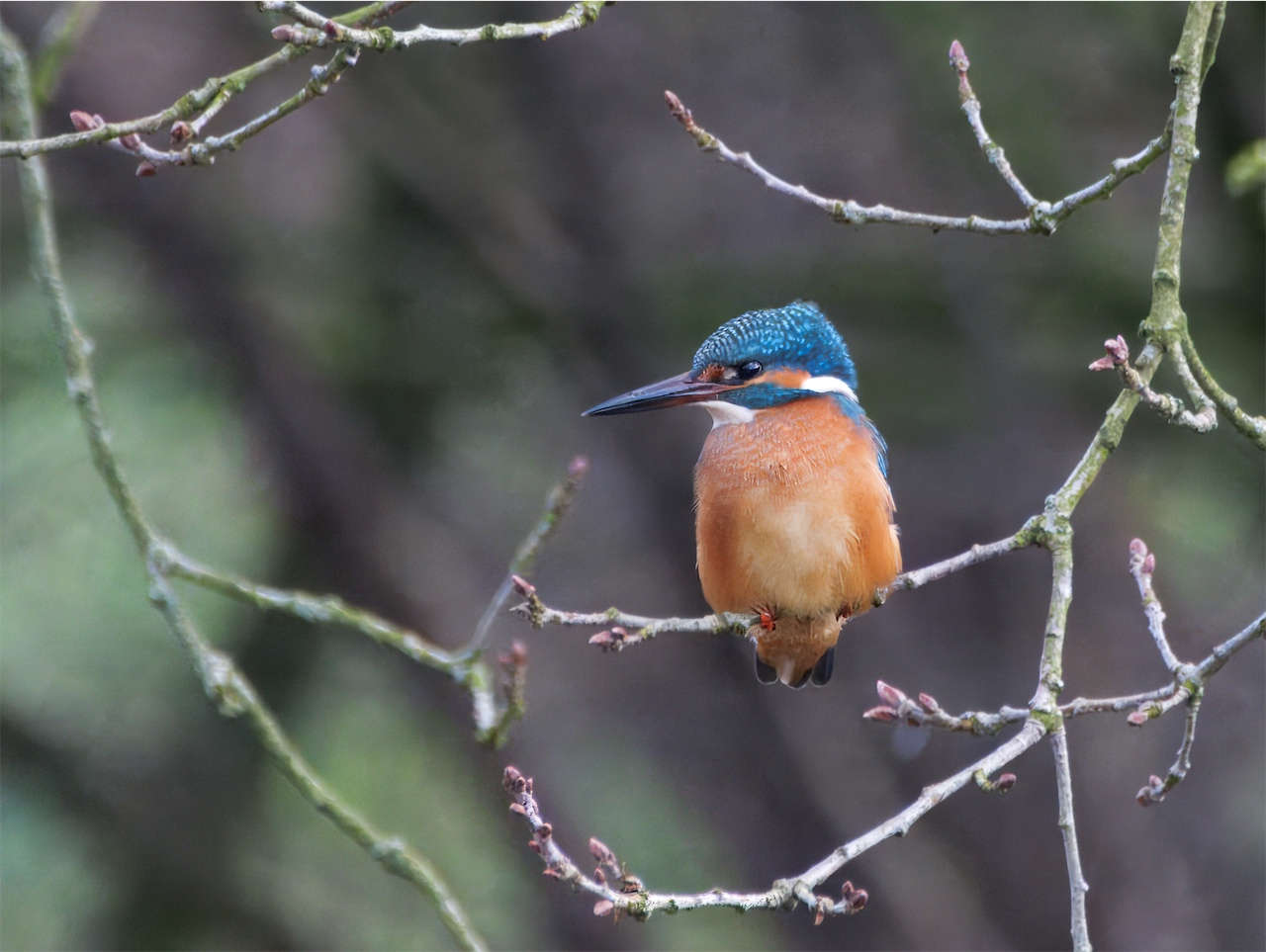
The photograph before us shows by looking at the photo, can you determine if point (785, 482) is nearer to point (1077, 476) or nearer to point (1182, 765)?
point (1077, 476)

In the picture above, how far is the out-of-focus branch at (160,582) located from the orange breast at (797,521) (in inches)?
38.1

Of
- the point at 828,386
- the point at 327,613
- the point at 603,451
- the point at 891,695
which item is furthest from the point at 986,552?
the point at 603,451

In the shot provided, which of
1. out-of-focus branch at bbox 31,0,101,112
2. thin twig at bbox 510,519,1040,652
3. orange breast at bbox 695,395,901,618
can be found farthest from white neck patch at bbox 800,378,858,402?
out-of-focus branch at bbox 31,0,101,112

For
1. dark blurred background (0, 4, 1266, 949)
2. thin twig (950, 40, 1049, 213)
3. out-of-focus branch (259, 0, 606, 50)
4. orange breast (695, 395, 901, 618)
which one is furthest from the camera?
dark blurred background (0, 4, 1266, 949)

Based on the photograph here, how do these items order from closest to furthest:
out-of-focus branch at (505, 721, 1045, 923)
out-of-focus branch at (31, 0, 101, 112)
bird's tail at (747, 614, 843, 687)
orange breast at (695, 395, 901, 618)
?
out-of-focus branch at (505, 721, 1045, 923) → orange breast at (695, 395, 901, 618) → bird's tail at (747, 614, 843, 687) → out-of-focus branch at (31, 0, 101, 112)

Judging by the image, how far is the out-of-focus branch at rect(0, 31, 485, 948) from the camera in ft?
7.75

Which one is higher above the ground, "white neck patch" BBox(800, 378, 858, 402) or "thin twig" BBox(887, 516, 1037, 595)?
"white neck patch" BBox(800, 378, 858, 402)

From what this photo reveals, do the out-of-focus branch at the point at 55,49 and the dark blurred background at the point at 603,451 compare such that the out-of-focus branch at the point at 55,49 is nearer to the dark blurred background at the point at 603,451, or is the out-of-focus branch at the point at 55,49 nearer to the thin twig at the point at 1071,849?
the dark blurred background at the point at 603,451

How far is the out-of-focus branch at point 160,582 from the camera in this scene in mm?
2363

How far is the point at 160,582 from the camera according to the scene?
257cm

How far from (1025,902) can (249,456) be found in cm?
345

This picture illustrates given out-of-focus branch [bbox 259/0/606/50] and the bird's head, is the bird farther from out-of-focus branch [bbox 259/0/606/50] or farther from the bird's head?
out-of-focus branch [bbox 259/0/606/50]

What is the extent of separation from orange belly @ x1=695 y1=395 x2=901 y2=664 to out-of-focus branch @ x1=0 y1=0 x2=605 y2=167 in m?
1.07

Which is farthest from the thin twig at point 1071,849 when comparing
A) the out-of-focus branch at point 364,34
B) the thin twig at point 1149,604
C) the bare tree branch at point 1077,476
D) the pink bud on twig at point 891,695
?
the out-of-focus branch at point 364,34
